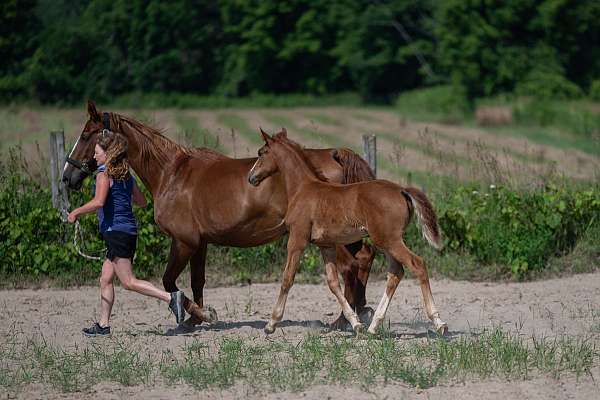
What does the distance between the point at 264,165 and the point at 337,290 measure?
137 centimetres

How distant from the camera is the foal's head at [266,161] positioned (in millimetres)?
9391

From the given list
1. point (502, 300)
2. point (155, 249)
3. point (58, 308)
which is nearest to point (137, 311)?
point (58, 308)

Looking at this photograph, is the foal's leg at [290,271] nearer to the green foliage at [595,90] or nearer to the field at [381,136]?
the field at [381,136]

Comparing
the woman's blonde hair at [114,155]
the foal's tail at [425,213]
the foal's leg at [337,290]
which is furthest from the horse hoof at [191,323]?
the foal's tail at [425,213]

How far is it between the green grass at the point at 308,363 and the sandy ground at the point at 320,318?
0.40 feet

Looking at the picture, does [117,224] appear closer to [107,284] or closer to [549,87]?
[107,284]

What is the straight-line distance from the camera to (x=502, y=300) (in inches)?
436

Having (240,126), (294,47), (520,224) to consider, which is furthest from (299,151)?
(294,47)

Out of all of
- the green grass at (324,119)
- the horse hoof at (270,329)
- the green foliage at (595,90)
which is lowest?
the green grass at (324,119)

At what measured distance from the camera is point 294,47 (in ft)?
193

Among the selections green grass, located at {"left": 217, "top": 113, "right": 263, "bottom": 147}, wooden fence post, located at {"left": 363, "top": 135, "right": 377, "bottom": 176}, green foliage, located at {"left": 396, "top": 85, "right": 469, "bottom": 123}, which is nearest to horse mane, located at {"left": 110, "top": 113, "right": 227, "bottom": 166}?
wooden fence post, located at {"left": 363, "top": 135, "right": 377, "bottom": 176}

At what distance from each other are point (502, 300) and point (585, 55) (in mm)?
38834

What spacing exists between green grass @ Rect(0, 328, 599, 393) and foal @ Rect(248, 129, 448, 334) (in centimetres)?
48

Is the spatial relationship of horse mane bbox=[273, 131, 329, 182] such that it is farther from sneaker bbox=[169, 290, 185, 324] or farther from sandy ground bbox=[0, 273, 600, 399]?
sneaker bbox=[169, 290, 185, 324]
